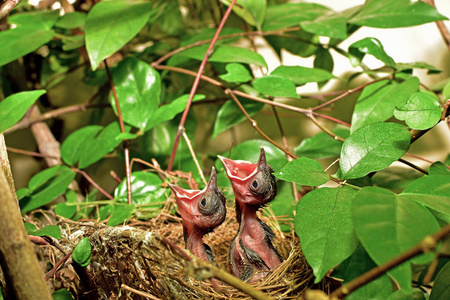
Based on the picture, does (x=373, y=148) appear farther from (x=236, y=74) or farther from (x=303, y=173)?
(x=236, y=74)

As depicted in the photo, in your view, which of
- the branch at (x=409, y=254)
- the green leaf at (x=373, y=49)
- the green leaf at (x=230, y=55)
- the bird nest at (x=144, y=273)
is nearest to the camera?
the branch at (x=409, y=254)

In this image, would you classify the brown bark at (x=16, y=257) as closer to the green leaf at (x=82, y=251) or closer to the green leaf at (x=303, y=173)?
the green leaf at (x=82, y=251)

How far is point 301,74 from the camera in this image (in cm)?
88

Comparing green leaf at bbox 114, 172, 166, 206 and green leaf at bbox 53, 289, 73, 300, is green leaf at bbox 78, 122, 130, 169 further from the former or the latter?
green leaf at bbox 53, 289, 73, 300

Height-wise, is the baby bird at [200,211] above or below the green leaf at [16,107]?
below

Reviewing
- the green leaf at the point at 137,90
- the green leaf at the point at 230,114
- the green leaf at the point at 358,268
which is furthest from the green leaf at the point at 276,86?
the green leaf at the point at 358,268

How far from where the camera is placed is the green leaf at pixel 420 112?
53 centimetres

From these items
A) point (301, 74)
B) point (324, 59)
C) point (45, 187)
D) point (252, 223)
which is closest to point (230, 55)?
point (301, 74)

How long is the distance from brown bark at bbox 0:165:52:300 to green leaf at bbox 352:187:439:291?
0.33 metres

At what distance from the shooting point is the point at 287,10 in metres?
1.05

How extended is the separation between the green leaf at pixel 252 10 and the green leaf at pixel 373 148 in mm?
520

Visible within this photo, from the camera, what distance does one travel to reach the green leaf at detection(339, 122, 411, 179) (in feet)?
1.81

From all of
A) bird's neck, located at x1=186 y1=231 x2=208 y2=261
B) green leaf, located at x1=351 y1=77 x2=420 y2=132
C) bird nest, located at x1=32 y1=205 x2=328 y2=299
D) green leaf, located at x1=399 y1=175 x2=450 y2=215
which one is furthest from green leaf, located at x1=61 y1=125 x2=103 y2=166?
green leaf, located at x1=399 y1=175 x2=450 y2=215

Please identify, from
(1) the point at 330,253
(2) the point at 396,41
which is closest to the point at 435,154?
(2) the point at 396,41
